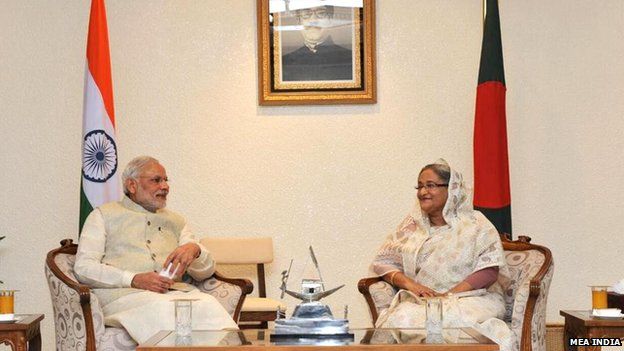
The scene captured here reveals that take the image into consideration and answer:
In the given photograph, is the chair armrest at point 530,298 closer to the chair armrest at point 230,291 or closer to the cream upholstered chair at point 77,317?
the chair armrest at point 230,291

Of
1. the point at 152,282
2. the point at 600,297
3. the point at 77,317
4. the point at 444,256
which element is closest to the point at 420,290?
the point at 444,256

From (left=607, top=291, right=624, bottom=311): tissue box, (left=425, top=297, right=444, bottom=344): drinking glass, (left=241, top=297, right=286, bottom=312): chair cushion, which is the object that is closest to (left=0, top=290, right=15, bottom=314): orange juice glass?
(left=241, top=297, right=286, bottom=312): chair cushion

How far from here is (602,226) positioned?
6.87m

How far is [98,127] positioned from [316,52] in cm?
159

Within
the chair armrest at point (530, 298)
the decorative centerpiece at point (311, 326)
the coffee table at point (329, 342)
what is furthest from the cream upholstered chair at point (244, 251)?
the decorative centerpiece at point (311, 326)

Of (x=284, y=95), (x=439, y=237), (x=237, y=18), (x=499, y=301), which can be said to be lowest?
(x=499, y=301)

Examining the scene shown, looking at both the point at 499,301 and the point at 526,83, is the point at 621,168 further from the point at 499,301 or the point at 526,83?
the point at 499,301

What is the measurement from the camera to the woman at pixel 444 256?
5.30m

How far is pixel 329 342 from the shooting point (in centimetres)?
419

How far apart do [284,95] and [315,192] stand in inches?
27.4

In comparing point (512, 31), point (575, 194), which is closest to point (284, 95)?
point (512, 31)

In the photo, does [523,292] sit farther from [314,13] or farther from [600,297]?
[314,13]

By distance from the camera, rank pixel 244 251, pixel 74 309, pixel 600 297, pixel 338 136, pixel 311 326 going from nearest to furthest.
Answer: pixel 311 326, pixel 74 309, pixel 600 297, pixel 244 251, pixel 338 136

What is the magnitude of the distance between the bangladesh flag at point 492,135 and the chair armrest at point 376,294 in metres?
1.15
